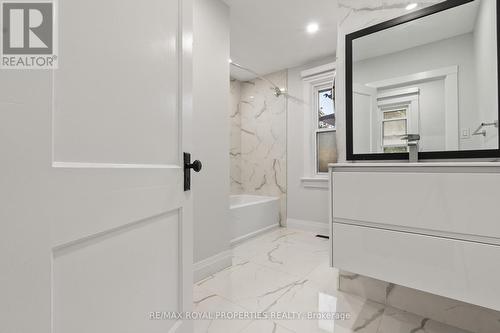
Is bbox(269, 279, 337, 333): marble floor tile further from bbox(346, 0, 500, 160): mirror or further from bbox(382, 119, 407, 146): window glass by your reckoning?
bbox(382, 119, 407, 146): window glass

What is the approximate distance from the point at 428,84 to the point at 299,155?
195 cm

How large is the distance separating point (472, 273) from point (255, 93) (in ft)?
11.0

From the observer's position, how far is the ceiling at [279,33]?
6.96 feet

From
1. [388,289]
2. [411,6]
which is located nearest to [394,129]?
[411,6]

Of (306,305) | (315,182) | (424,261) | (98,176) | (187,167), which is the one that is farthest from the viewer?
(315,182)

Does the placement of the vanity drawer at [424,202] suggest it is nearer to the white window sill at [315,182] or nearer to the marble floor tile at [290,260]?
the marble floor tile at [290,260]

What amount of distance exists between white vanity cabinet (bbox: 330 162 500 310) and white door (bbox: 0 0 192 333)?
2.82ft

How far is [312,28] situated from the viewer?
2.44 meters

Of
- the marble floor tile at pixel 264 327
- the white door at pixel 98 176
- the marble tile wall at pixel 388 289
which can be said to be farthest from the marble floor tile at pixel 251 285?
the white door at pixel 98 176

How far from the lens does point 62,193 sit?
46 centimetres

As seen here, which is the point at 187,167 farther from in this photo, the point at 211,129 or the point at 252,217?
the point at 252,217

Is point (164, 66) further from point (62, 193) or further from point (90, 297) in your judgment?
point (90, 297)

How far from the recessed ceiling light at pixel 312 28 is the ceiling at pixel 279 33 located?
0.04 m

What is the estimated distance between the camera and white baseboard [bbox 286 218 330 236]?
3063 millimetres
